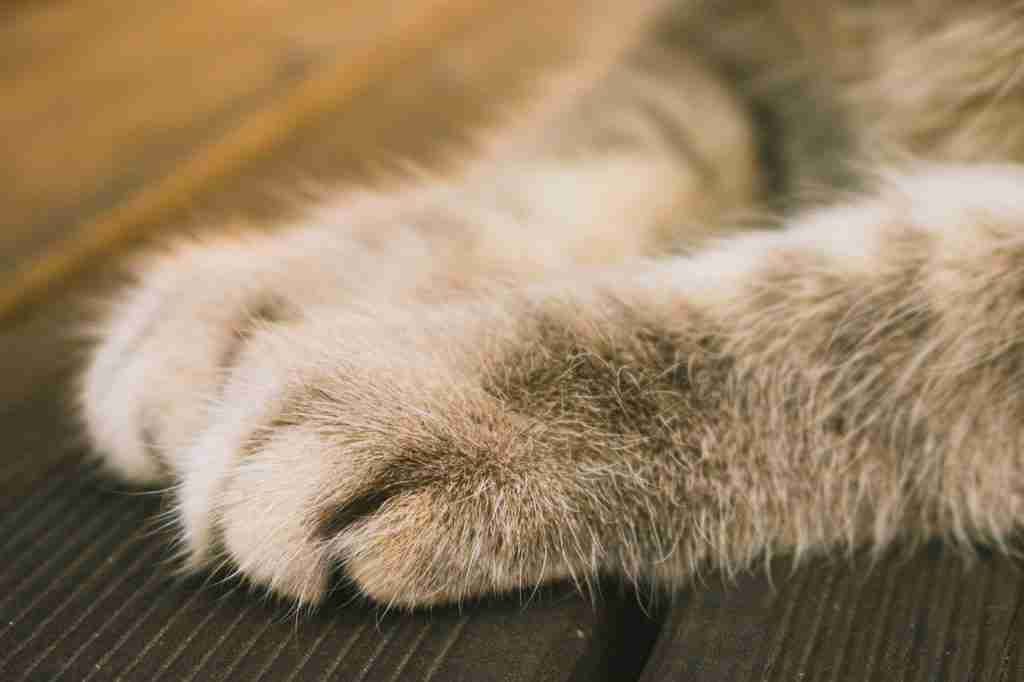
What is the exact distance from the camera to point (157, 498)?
1.98 ft

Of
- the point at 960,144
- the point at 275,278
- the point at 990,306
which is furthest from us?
the point at 960,144

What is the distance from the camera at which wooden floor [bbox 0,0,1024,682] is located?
0.47m

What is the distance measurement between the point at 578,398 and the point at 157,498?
0.28 m

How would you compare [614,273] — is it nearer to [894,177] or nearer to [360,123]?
[894,177]

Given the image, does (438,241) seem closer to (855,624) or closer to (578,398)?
(578,398)

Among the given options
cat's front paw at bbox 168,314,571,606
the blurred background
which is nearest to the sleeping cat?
cat's front paw at bbox 168,314,571,606

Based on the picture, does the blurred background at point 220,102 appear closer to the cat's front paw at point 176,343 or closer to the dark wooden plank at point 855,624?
the cat's front paw at point 176,343

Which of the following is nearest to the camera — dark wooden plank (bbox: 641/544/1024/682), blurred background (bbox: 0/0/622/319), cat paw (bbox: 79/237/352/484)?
dark wooden plank (bbox: 641/544/1024/682)

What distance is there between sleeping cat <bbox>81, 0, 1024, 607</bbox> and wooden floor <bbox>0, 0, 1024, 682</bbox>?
0.03 metres

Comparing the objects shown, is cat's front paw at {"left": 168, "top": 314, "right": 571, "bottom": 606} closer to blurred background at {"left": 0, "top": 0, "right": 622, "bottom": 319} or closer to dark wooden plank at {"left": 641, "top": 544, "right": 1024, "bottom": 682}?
dark wooden plank at {"left": 641, "top": 544, "right": 1024, "bottom": 682}

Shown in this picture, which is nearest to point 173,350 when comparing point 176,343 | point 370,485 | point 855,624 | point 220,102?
point 176,343

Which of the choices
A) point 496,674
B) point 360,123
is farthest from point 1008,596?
point 360,123

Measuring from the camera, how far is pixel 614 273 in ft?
2.14

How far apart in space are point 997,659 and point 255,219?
86cm
